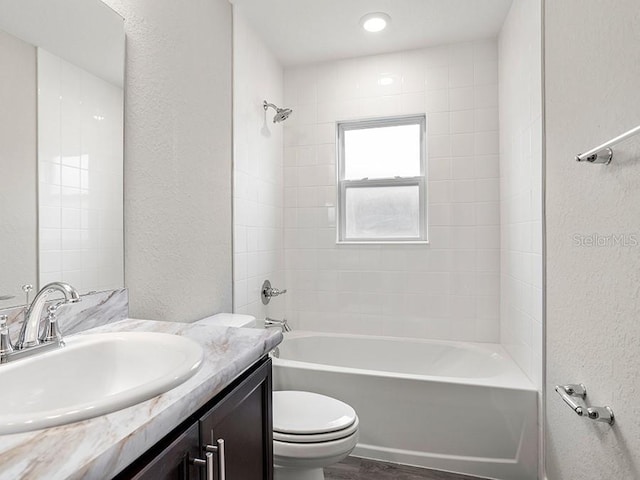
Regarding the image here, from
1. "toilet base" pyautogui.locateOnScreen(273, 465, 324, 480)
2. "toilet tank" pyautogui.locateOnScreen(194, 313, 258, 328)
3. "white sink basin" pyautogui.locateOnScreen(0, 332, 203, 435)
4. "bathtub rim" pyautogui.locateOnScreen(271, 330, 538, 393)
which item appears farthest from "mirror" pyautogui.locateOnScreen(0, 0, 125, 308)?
"bathtub rim" pyautogui.locateOnScreen(271, 330, 538, 393)

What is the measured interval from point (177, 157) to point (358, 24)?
1.51 meters

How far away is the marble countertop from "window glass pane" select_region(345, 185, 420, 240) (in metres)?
2.09

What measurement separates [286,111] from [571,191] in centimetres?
183

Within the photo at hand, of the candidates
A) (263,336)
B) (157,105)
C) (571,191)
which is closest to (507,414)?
(571,191)

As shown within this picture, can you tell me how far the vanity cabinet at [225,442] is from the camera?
0.64 m

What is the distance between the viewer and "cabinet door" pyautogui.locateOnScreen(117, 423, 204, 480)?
60 centimetres

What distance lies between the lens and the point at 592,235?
117 centimetres

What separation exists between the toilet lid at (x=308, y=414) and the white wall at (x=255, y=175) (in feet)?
2.26

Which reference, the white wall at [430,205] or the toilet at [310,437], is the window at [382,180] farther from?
the toilet at [310,437]

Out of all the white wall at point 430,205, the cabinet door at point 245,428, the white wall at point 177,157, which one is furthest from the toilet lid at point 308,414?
the white wall at point 430,205

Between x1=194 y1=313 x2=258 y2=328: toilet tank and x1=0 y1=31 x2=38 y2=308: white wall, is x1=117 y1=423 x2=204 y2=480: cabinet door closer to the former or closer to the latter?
x1=0 y1=31 x2=38 y2=308: white wall

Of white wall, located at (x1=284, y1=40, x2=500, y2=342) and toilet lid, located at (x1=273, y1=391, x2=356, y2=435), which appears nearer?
toilet lid, located at (x1=273, y1=391, x2=356, y2=435)

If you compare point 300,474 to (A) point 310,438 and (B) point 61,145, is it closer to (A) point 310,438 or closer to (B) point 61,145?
(A) point 310,438

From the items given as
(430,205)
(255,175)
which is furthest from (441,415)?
(255,175)
